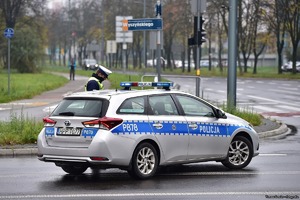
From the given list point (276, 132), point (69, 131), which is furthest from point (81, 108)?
point (276, 132)

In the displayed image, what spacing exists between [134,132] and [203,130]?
4.81 ft

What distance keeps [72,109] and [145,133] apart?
3.81 feet

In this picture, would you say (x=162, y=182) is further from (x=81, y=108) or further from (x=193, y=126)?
(x=81, y=108)

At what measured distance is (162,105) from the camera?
12.0 m

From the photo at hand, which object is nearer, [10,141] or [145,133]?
[145,133]

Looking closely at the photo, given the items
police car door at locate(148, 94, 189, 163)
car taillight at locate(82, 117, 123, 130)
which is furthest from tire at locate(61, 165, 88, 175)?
police car door at locate(148, 94, 189, 163)

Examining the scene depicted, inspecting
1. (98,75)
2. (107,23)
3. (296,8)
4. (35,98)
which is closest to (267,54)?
(107,23)

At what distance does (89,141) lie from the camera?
1105cm

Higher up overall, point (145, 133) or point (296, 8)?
point (296, 8)

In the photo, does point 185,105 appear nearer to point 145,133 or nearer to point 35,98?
point 145,133

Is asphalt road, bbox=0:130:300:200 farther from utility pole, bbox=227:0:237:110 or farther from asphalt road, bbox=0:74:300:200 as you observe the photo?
utility pole, bbox=227:0:237:110

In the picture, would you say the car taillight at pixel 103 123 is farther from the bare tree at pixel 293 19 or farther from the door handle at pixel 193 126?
the bare tree at pixel 293 19

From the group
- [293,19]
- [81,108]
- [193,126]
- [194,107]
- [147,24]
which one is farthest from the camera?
[293,19]

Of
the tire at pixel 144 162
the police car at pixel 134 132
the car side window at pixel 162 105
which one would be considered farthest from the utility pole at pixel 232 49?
the tire at pixel 144 162
